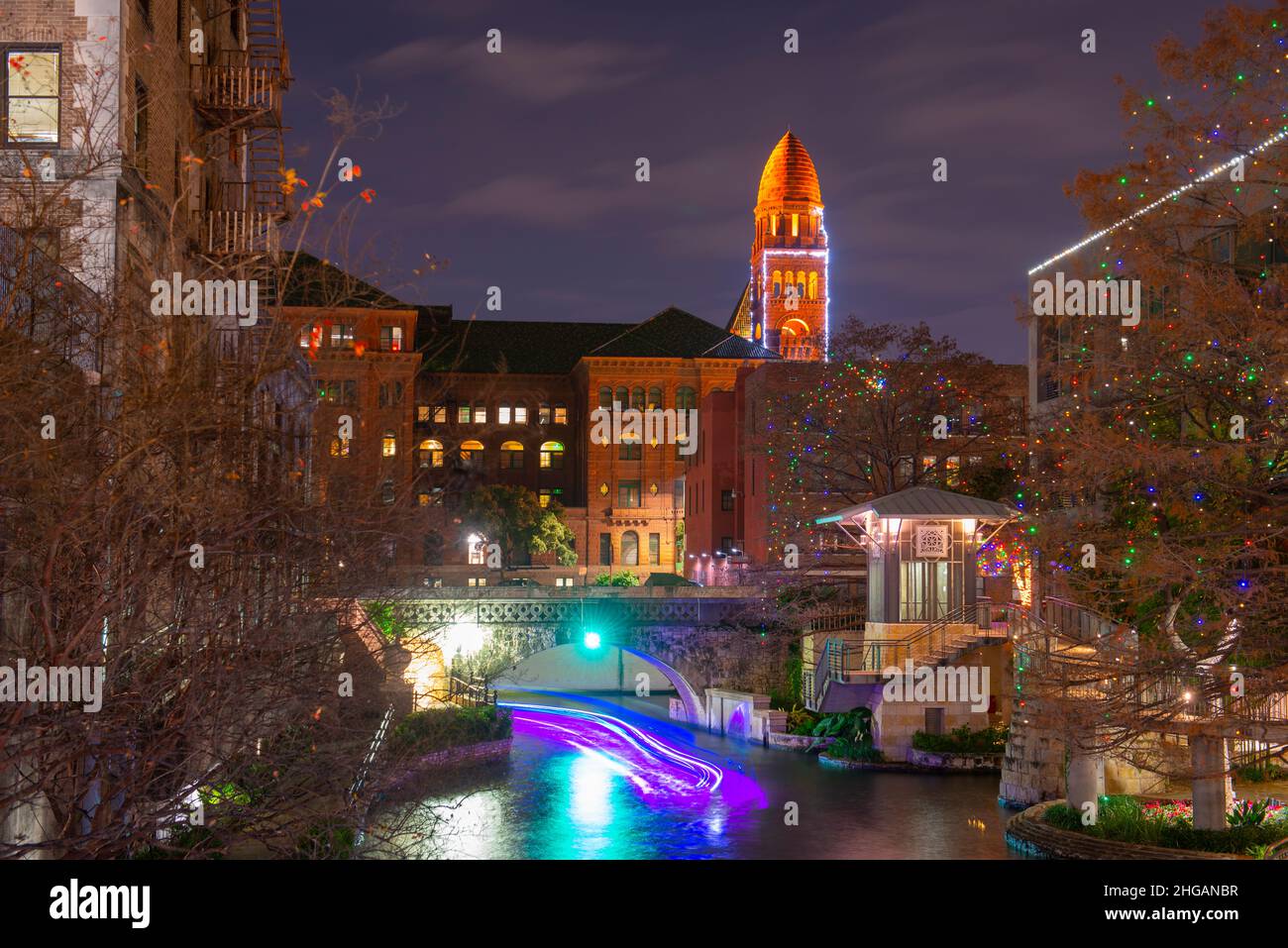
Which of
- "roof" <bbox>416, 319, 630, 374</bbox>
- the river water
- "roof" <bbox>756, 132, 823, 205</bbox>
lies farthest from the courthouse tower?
the river water

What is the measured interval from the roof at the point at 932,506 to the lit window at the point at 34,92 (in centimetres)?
2489

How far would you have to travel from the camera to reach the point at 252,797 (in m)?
13.4

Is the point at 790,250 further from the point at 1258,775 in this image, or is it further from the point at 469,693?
the point at 1258,775

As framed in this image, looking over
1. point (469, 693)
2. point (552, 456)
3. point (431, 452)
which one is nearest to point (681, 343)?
point (552, 456)

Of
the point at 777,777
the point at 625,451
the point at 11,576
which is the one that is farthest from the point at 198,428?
the point at 625,451

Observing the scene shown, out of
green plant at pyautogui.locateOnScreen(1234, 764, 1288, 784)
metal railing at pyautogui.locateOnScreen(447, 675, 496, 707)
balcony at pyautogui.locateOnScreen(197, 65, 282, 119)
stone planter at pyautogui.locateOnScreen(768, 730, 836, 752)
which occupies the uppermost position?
balcony at pyautogui.locateOnScreen(197, 65, 282, 119)

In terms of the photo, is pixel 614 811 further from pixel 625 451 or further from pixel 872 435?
pixel 625 451

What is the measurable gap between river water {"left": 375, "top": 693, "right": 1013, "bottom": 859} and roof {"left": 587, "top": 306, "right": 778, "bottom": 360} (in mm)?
51438

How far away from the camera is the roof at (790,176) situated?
12262 centimetres

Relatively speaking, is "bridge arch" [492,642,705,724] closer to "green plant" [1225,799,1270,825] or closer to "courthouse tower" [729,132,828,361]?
"green plant" [1225,799,1270,825]

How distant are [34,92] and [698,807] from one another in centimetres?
2219

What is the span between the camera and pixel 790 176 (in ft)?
404

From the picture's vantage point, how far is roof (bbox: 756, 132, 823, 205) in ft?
402

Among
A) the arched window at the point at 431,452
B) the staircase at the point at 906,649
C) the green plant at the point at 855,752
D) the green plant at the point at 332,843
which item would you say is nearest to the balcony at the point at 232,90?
the arched window at the point at 431,452
